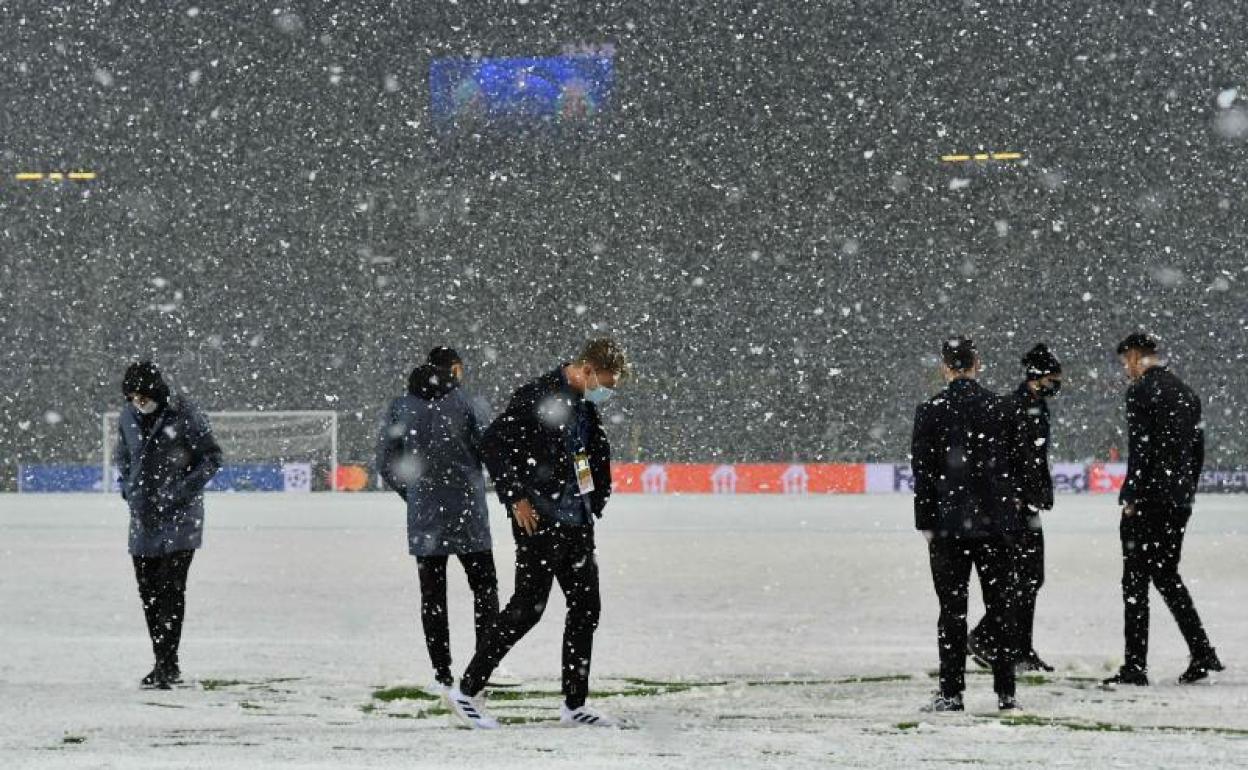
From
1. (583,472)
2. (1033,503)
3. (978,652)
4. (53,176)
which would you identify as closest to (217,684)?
(583,472)

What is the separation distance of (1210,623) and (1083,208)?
23138 millimetres

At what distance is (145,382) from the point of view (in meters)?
7.39

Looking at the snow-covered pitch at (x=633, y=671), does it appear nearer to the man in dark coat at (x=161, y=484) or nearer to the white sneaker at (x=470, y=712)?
the white sneaker at (x=470, y=712)

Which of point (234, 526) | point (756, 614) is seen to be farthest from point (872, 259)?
point (756, 614)

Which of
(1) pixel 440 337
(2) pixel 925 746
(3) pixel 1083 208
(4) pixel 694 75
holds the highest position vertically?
(4) pixel 694 75

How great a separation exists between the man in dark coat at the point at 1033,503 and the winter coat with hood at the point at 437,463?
198 cm

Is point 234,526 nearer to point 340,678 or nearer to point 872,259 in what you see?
point 340,678

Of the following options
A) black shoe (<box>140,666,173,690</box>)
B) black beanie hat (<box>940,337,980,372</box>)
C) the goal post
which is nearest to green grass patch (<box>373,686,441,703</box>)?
black shoe (<box>140,666,173,690</box>)

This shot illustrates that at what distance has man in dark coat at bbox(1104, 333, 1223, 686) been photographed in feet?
23.7

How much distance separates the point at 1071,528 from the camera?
1944 centimetres

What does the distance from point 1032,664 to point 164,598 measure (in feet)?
11.7

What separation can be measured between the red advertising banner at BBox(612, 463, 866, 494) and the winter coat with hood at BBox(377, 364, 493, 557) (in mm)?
23987

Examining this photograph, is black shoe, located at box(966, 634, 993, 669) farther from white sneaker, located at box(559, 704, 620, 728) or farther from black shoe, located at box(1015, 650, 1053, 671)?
white sneaker, located at box(559, 704, 620, 728)

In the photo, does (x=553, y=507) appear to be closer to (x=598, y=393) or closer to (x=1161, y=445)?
(x=598, y=393)
